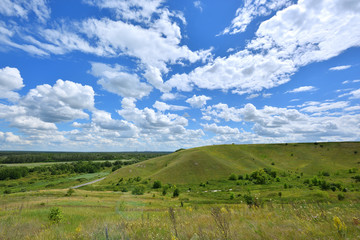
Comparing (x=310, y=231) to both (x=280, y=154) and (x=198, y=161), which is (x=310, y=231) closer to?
(x=198, y=161)

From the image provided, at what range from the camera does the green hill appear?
69.0 meters

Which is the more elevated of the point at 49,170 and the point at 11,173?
the point at 49,170

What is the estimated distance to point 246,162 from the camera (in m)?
80.2

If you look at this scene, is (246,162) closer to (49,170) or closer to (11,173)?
(49,170)

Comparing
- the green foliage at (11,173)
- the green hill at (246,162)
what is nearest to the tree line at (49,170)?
the green foliage at (11,173)

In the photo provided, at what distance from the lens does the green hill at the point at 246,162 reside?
6900cm

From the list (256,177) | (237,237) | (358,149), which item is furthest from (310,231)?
(358,149)

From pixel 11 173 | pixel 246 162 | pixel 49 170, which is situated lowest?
pixel 11 173

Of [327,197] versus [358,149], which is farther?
[358,149]

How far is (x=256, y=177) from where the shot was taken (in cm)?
5366

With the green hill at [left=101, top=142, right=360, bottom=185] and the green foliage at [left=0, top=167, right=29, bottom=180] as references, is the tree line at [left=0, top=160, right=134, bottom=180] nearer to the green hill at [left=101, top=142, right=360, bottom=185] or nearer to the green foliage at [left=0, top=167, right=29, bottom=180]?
the green foliage at [left=0, top=167, right=29, bottom=180]

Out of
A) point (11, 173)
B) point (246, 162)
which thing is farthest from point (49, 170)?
point (246, 162)

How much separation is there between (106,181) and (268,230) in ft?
283

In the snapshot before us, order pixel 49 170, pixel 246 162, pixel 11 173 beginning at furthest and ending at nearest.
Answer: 1. pixel 49 170
2. pixel 11 173
3. pixel 246 162
